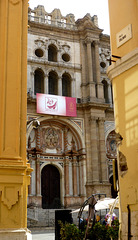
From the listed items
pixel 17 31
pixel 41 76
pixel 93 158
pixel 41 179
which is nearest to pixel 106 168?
pixel 93 158

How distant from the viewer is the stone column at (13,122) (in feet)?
25.8

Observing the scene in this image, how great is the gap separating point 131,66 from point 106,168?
19176mm

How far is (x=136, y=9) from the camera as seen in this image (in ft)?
27.6

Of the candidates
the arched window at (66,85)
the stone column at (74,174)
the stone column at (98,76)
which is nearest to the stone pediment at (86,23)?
the stone column at (98,76)

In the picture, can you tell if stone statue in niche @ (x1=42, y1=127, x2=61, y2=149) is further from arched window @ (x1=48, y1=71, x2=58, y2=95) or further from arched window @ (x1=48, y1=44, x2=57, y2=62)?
arched window @ (x1=48, y1=44, x2=57, y2=62)

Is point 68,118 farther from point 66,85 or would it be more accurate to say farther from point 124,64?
point 124,64

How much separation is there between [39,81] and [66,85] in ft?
8.29

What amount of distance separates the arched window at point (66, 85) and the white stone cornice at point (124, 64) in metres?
20.0

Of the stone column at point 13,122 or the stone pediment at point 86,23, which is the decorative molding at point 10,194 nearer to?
the stone column at point 13,122

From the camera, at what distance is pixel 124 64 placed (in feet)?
26.8

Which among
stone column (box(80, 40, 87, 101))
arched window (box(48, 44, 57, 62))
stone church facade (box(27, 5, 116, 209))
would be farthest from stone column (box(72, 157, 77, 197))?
arched window (box(48, 44, 57, 62))

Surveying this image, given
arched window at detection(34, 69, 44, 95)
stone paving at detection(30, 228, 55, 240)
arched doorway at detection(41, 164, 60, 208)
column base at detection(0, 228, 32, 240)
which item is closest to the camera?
column base at detection(0, 228, 32, 240)

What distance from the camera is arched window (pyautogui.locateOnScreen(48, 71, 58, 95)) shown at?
28188 mm

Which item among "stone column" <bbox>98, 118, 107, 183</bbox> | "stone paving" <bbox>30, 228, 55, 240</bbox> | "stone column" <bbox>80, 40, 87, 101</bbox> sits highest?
"stone column" <bbox>80, 40, 87, 101</bbox>
